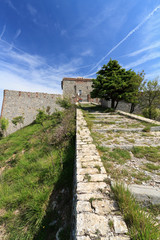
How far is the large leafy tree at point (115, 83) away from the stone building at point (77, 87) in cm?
1371

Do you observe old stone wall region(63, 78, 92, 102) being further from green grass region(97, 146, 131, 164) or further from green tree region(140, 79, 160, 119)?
green grass region(97, 146, 131, 164)

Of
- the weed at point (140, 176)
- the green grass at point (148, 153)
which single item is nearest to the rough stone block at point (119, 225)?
the weed at point (140, 176)

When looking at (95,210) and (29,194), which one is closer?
(95,210)

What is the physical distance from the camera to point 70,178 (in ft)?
7.91

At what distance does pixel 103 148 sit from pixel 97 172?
1.20 meters

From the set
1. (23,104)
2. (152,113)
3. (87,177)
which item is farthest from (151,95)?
(23,104)

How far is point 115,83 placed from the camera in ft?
28.9

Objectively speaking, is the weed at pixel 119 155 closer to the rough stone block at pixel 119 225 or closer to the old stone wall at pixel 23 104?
the rough stone block at pixel 119 225

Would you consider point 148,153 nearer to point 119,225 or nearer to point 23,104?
point 119,225

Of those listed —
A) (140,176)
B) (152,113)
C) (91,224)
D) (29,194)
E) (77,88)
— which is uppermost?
(77,88)

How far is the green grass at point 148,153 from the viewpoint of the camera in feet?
7.47

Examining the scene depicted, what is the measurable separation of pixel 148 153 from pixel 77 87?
79.2 feet

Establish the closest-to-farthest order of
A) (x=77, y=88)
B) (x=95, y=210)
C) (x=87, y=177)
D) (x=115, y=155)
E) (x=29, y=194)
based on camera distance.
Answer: (x=95, y=210)
(x=87, y=177)
(x=29, y=194)
(x=115, y=155)
(x=77, y=88)

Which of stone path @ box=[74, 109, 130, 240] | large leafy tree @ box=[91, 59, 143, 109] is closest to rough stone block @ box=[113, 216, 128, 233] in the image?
stone path @ box=[74, 109, 130, 240]
